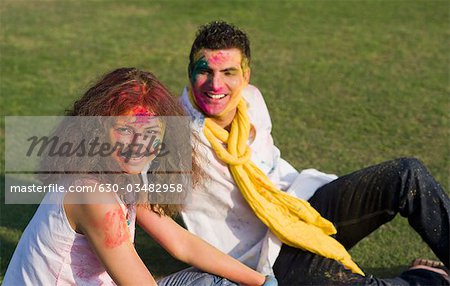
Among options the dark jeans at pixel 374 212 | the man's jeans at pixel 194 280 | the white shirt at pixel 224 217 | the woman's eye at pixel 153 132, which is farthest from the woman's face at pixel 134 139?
the dark jeans at pixel 374 212

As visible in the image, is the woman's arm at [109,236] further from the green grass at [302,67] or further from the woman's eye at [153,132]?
the green grass at [302,67]

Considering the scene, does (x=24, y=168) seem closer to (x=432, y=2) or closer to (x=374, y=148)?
(x=374, y=148)

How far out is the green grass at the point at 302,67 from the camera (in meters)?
5.55

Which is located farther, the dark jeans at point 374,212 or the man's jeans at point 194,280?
the dark jeans at point 374,212

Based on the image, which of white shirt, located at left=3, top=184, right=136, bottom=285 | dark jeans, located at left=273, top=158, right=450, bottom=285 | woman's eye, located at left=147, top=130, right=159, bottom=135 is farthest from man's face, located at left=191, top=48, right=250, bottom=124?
white shirt, located at left=3, top=184, right=136, bottom=285

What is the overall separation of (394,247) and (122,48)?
454 centimetres

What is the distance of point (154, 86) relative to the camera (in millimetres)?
2932

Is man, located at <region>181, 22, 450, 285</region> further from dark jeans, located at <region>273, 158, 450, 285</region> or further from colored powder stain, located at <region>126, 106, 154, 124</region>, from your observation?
colored powder stain, located at <region>126, 106, 154, 124</region>

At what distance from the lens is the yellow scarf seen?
12.1 ft

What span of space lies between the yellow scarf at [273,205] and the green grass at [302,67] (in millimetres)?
639

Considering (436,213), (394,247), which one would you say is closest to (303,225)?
(436,213)

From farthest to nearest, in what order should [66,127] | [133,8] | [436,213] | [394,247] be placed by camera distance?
1. [133,8]
2. [394,247]
3. [436,213]
4. [66,127]

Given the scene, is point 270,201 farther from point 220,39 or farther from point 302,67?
point 302,67

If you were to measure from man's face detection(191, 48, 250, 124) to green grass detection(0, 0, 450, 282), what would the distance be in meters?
0.70
